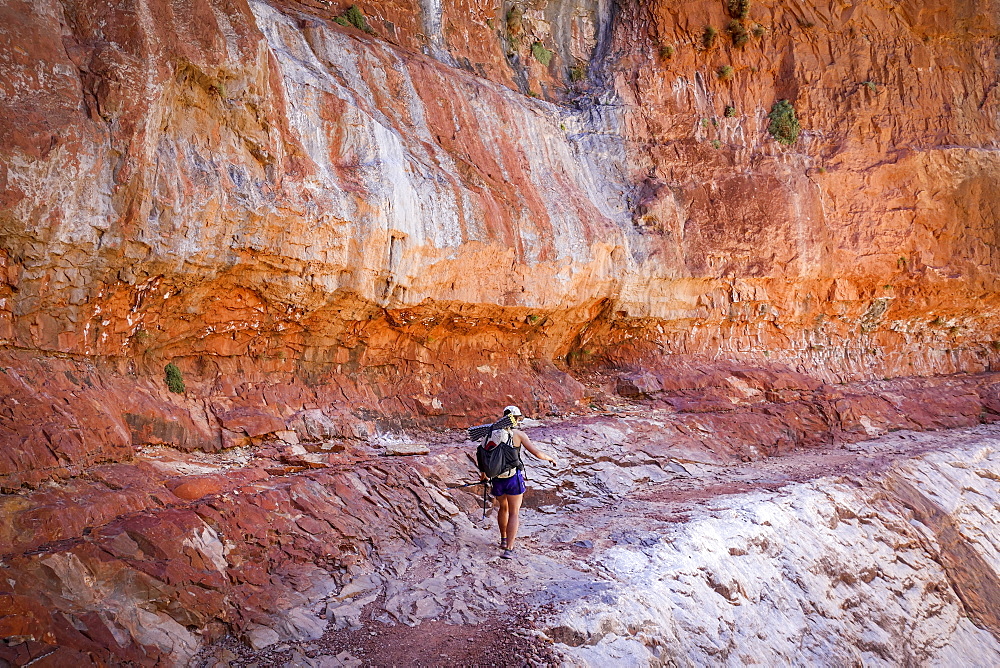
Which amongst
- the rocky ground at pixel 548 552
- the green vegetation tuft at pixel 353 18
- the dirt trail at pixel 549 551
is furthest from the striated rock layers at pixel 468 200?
the dirt trail at pixel 549 551

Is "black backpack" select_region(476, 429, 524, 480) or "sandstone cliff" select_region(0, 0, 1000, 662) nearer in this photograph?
"sandstone cliff" select_region(0, 0, 1000, 662)

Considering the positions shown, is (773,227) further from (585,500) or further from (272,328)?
(272,328)

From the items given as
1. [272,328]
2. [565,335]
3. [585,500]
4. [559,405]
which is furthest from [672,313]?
[272,328]

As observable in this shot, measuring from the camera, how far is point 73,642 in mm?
4852

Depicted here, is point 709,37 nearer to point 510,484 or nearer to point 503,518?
point 510,484

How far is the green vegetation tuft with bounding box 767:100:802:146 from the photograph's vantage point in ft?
50.5

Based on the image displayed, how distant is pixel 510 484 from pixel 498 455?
0.34 metres

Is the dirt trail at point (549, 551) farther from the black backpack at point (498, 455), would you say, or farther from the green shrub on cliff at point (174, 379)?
the green shrub on cliff at point (174, 379)

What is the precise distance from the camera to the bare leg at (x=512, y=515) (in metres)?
7.39

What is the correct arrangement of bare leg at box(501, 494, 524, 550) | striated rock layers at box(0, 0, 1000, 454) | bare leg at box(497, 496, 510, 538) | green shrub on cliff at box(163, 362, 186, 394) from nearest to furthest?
striated rock layers at box(0, 0, 1000, 454)
bare leg at box(501, 494, 524, 550)
bare leg at box(497, 496, 510, 538)
green shrub on cliff at box(163, 362, 186, 394)

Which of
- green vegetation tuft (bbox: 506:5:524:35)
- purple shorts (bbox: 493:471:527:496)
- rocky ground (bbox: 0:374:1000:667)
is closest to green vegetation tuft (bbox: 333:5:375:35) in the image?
green vegetation tuft (bbox: 506:5:524:35)

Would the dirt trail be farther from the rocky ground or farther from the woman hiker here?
the woman hiker

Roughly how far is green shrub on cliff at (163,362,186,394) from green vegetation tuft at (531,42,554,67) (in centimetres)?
990

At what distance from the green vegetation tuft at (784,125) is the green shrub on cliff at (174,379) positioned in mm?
12906
